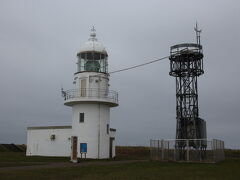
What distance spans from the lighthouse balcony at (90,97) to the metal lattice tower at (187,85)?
6.20m

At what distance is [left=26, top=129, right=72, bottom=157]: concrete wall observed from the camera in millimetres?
35625

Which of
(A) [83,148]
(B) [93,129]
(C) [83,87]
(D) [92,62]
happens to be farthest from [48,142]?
(D) [92,62]

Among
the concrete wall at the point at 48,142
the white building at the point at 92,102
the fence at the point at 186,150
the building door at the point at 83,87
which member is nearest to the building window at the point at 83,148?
the white building at the point at 92,102

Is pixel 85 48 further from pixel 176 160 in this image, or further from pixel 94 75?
pixel 176 160

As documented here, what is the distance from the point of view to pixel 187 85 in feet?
110

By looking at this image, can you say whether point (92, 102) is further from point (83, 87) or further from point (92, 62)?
point (92, 62)

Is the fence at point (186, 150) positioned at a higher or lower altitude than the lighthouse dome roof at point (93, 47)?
lower

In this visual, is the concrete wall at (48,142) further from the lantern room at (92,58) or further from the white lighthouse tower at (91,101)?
the lantern room at (92,58)

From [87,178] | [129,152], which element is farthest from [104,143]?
[129,152]

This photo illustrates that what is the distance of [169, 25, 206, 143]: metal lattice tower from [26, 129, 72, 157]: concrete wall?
1116 cm

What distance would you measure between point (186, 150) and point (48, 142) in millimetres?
15226

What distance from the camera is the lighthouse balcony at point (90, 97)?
Answer: 3209 centimetres

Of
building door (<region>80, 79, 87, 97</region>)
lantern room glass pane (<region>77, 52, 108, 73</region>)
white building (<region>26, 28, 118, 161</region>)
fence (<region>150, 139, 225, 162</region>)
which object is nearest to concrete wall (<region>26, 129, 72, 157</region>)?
white building (<region>26, 28, 118, 161</region>)

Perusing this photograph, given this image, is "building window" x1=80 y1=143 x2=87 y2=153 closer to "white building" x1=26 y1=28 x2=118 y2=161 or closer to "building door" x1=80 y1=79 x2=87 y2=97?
"white building" x1=26 y1=28 x2=118 y2=161
